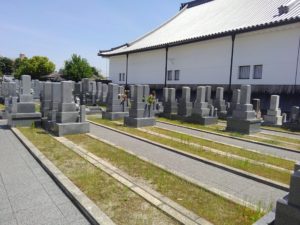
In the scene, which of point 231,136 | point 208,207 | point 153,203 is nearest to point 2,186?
point 153,203

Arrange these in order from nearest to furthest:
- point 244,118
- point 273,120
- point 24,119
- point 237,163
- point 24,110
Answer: point 237,163 → point 24,119 → point 24,110 → point 244,118 → point 273,120

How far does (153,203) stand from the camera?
3.91 meters

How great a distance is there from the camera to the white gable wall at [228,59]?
52.1 feet

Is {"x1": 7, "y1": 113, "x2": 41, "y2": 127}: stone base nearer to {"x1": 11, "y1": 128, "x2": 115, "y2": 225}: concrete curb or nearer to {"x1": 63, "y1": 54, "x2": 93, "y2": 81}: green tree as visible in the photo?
{"x1": 11, "y1": 128, "x2": 115, "y2": 225}: concrete curb

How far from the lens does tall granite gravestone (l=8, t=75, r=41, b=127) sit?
990cm

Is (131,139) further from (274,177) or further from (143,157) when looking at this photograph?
(274,177)

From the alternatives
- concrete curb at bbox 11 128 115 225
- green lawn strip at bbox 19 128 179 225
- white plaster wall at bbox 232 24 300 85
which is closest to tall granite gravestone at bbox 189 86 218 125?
white plaster wall at bbox 232 24 300 85

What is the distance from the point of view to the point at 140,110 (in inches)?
456

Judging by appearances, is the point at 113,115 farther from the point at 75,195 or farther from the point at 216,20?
the point at 216,20

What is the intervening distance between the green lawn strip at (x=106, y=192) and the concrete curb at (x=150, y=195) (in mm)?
86

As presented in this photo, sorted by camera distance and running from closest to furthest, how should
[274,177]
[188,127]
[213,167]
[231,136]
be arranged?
1. [274,177]
2. [213,167]
3. [231,136]
4. [188,127]

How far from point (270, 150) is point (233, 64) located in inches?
469

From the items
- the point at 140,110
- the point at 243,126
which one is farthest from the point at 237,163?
the point at 140,110

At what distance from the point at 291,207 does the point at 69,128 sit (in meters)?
7.33
